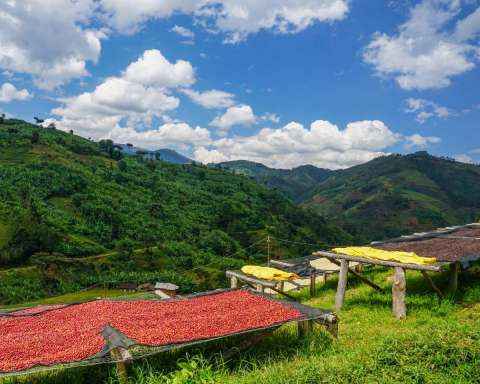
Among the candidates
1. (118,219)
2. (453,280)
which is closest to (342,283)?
(453,280)

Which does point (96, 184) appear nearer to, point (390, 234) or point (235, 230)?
point (235, 230)

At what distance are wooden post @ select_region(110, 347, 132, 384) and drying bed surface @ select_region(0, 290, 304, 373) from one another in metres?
0.31

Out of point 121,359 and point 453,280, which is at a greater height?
point 453,280

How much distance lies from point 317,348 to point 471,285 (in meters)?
6.79

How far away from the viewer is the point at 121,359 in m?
6.75

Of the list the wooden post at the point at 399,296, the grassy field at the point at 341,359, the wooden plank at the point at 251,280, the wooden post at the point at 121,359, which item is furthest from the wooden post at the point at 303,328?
the wooden post at the point at 121,359

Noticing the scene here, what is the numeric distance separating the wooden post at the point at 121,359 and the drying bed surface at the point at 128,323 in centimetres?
31

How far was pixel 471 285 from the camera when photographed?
A: 12.7 meters

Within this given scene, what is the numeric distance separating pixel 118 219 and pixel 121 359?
8176cm

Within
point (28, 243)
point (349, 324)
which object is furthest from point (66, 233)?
point (349, 324)

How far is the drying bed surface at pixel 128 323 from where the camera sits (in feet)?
23.1

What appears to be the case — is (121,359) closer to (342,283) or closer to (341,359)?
(341,359)

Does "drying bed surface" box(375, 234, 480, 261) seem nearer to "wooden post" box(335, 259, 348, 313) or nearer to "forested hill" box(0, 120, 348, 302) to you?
"wooden post" box(335, 259, 348, 313)

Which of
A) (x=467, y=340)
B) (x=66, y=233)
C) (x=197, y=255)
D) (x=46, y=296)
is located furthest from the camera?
(x=197, y=255)
